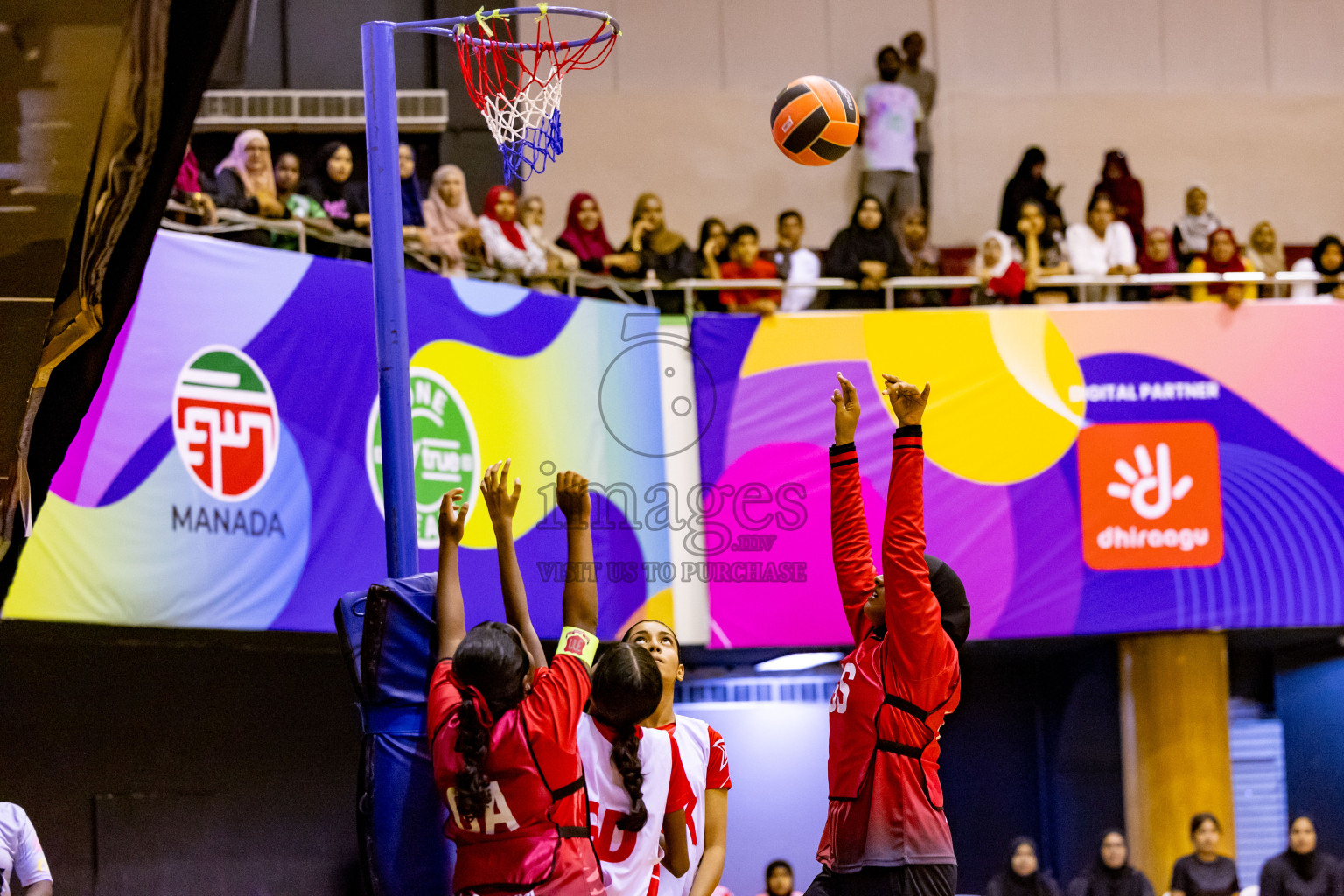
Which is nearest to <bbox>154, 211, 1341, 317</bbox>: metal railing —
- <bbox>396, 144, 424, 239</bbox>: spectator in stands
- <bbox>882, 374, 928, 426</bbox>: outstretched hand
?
<bbox>396, 144, 424, 239</bbox>: spectator in stands

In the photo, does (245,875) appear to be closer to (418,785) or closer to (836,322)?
(836,322)

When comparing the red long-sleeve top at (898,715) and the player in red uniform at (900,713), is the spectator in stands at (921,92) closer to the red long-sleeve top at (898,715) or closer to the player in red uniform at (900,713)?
the player in red uniform at (900,713)

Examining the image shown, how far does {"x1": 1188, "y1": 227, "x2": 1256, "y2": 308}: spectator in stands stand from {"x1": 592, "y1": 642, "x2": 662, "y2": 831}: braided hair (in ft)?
31.0

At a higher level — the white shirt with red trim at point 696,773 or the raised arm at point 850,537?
the raised arm at point 850,537

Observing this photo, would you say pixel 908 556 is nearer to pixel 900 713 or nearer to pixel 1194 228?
pixel 900 713

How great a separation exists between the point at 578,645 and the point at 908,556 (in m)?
1.10

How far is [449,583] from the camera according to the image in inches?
196

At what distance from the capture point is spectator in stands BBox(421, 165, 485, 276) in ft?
37.5

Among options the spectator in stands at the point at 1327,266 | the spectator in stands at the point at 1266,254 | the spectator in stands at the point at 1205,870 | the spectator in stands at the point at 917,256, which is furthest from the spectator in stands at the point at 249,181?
the spectator in stands at the point at 1266,254

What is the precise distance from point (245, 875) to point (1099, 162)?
10933mm

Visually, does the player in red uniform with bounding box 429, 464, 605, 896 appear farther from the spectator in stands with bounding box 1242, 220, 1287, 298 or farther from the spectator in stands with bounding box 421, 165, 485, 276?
the spectator in stands with bounding box 1242, 220, 1287, 298

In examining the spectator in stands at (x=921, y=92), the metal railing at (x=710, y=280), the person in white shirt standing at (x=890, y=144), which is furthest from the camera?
the spectator in stands at (x=921, y=92)

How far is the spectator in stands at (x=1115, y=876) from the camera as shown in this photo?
1161cm

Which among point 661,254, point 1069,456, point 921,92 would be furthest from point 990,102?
point 661,254
